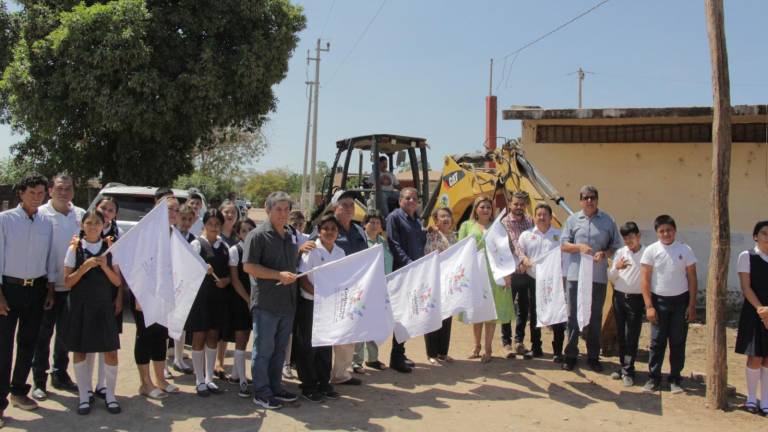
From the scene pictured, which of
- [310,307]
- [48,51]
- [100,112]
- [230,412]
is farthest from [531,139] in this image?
[48,51]

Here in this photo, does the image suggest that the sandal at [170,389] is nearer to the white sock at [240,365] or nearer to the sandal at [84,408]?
the white sock at [240,365]

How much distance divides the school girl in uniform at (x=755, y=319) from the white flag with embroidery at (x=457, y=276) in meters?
2.52

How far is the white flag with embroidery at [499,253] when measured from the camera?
676 cm

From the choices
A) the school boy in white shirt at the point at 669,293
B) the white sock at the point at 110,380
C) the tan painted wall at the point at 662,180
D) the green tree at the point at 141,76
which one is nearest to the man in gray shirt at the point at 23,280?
the white sock at the point at 110,380

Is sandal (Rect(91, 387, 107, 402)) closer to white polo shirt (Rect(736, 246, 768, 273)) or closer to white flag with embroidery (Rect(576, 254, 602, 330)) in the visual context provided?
white flag with embroidery (Rect(576, 254, 602, 330))

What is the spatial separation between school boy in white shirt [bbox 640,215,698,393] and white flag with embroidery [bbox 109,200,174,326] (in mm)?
4560

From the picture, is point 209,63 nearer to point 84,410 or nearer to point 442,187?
point 442,187

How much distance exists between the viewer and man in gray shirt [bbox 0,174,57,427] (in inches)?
190

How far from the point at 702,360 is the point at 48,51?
586 inches

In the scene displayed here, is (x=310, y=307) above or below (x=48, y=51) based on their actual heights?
below

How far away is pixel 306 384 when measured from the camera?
5539 mm

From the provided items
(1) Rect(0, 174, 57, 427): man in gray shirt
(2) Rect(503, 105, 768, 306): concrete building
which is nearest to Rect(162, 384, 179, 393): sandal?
(1) Rect(0, 174, 57, 427): man in gray shirt

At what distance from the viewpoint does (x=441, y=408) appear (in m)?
5.51

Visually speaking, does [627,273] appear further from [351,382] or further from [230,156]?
[230,156]
